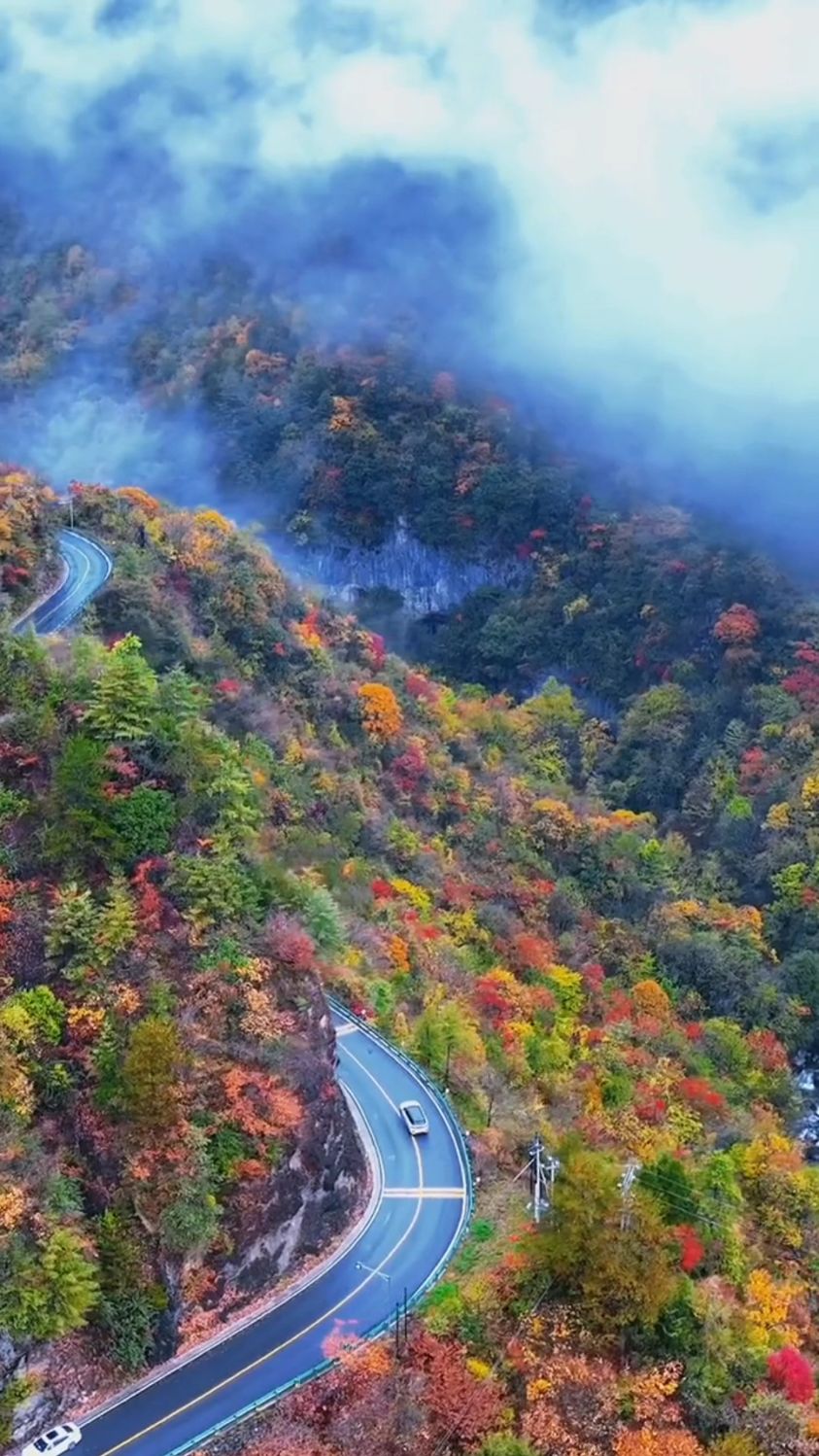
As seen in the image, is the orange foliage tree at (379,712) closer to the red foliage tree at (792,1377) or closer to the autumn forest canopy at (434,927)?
the autumn forest canopy at (434,927)

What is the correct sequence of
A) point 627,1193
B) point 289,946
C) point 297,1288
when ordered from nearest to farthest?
point 627,1193
point 297,1288
point 289,946

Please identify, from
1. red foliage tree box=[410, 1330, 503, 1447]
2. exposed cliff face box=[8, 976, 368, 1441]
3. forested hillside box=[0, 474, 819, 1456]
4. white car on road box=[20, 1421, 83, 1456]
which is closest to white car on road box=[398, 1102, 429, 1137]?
forested hillside box=[0, 474, 819, 1456]

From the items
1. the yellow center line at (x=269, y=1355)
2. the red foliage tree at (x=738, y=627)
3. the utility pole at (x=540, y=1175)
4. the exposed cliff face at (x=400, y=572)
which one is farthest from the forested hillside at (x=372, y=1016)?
the exposed cliff face at (x=400, y=572)

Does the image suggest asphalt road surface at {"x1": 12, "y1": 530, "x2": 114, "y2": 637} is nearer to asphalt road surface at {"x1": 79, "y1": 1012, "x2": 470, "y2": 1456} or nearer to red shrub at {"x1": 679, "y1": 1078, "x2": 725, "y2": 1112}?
asphalt road surface at {"x1": 79, "y1": 1012, "x2": 470, "y2": 1456}

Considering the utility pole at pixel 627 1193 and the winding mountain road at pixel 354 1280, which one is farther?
the utility pole at pixel 627 1193

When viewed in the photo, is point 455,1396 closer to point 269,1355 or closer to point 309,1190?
point 269,1355

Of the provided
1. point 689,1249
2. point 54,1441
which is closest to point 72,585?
point 54,1441
